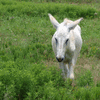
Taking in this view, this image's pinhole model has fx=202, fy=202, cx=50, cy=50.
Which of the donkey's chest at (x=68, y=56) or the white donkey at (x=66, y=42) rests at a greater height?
the white donkey at (x=66, y=42)

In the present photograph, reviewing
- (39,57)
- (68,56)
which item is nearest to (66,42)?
(68,56)

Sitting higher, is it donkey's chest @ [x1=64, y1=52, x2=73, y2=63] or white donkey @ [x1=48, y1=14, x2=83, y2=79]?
white donkey @ [x1=48, y1=14, x2=83, y2=79]

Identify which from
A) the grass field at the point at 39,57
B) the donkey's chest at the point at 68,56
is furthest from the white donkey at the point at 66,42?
the grass field at the point at 39,57

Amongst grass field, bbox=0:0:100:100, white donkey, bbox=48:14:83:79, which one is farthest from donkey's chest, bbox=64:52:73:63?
grass field, bbox=0:0:100:100

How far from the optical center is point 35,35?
32.0 ft

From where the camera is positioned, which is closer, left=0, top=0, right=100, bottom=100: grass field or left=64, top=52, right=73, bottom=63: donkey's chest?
left=0, top=0, right=100, bottom=100: grass field

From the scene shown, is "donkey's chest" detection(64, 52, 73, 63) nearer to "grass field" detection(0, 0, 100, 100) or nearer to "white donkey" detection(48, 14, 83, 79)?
"white donkey" detection(48, 14, 83, 79)

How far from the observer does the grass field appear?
14.0 feet

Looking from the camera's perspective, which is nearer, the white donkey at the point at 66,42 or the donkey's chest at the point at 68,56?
the white donkey at the point at 66,42

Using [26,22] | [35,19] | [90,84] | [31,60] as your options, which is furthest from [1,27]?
[90,84]

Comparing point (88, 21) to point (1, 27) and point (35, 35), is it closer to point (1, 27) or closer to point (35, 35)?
point (35, 35)

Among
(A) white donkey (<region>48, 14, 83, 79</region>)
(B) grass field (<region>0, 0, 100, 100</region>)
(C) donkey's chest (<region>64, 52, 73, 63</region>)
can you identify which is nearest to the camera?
(B) grass field (<region>0, 0, 100, 100</region>)

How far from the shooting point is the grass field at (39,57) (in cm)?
425

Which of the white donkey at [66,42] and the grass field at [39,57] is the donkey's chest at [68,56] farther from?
the grass field at [39,57]
